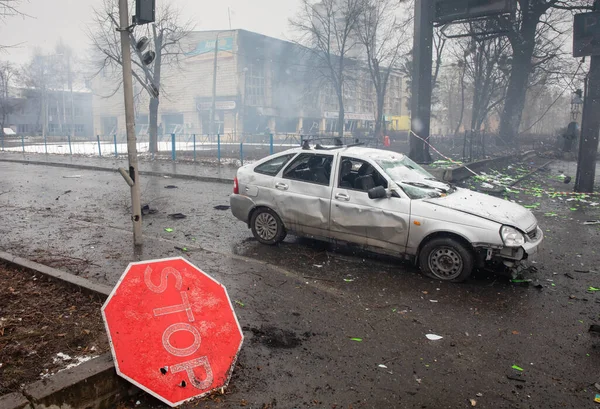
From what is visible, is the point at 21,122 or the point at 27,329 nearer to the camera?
the point at 27,329

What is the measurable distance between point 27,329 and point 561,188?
15.4 m

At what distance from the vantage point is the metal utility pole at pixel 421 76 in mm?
14102

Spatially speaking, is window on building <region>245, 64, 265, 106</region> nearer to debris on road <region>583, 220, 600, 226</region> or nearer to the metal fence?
the metal fence

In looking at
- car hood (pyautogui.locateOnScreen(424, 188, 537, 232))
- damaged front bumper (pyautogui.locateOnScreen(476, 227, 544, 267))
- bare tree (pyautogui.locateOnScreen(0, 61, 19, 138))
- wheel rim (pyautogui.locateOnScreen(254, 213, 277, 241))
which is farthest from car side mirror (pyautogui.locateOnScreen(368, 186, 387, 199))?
bare tree (pyautogui.locateOnScreen(0, 61, 19, 138))

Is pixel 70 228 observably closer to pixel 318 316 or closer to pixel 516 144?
pixel 318 316

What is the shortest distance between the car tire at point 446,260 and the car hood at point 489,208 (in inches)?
18.2

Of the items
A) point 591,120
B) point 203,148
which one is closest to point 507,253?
point 591,120

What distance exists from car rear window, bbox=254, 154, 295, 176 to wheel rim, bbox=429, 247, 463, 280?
8.97ft

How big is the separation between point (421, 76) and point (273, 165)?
9.52 m

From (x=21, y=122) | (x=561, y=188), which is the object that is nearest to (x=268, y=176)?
(x=561, y=188)

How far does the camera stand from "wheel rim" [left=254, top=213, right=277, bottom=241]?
6.87m

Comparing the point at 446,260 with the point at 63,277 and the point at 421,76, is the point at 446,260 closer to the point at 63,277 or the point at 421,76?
the point at 63,277

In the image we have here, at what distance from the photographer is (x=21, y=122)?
62188mm

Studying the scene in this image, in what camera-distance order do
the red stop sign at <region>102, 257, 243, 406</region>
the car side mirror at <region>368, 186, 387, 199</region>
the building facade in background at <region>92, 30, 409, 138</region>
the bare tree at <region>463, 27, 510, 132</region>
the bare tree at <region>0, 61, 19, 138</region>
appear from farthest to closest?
the building facade in background at <region>92, 30, 409, 138</region> < the bare tree at <region>0, 61, 19, 138</region> < the bare tree at <region>463, 27, 510, 132</region> < the car side mirror at <region>368, 186, 387, 199</region> < the red stop sign at <region>102, 257, 243, 406</region>
